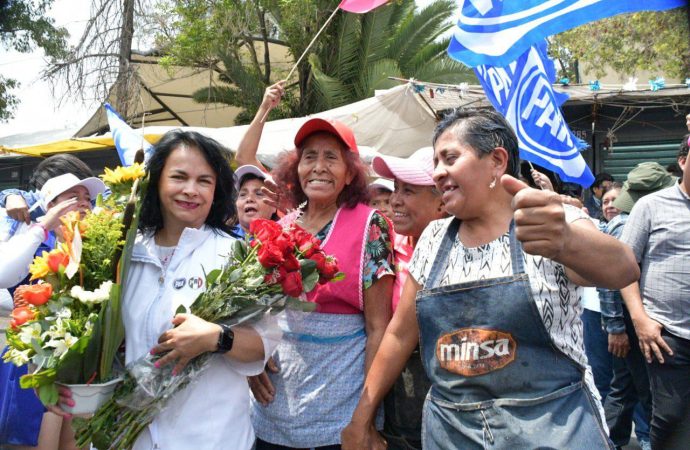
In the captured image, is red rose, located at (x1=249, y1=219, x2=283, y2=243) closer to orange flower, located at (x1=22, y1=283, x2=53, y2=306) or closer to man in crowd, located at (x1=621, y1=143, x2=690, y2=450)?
orange flower, located at (x1=22, y1=283, x2=53, y2=306)

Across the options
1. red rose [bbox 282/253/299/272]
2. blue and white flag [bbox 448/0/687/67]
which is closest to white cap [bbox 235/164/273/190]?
blue and white flag [bbox 448/0/687/67]

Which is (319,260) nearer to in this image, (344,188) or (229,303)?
(229,303)

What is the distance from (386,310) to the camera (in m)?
2.78

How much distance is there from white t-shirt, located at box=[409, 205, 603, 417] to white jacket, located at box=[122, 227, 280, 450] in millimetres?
770

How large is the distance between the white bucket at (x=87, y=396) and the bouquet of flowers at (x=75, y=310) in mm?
33

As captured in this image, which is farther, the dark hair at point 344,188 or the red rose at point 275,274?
the dark hair at point 344,188

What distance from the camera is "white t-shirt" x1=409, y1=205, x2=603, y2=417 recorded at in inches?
81.0

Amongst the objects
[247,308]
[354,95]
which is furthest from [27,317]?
[354,95]

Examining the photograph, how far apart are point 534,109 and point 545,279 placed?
2873mm

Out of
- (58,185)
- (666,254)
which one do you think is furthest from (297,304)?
(666,254)

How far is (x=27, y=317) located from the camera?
2.24m

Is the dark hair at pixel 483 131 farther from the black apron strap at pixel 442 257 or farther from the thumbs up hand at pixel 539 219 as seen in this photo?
the thumbs up hand at pixel 539 219

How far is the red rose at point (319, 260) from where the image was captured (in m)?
2.46

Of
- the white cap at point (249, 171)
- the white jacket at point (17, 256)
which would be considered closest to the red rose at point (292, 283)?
the white jacket at point (17, 256)
